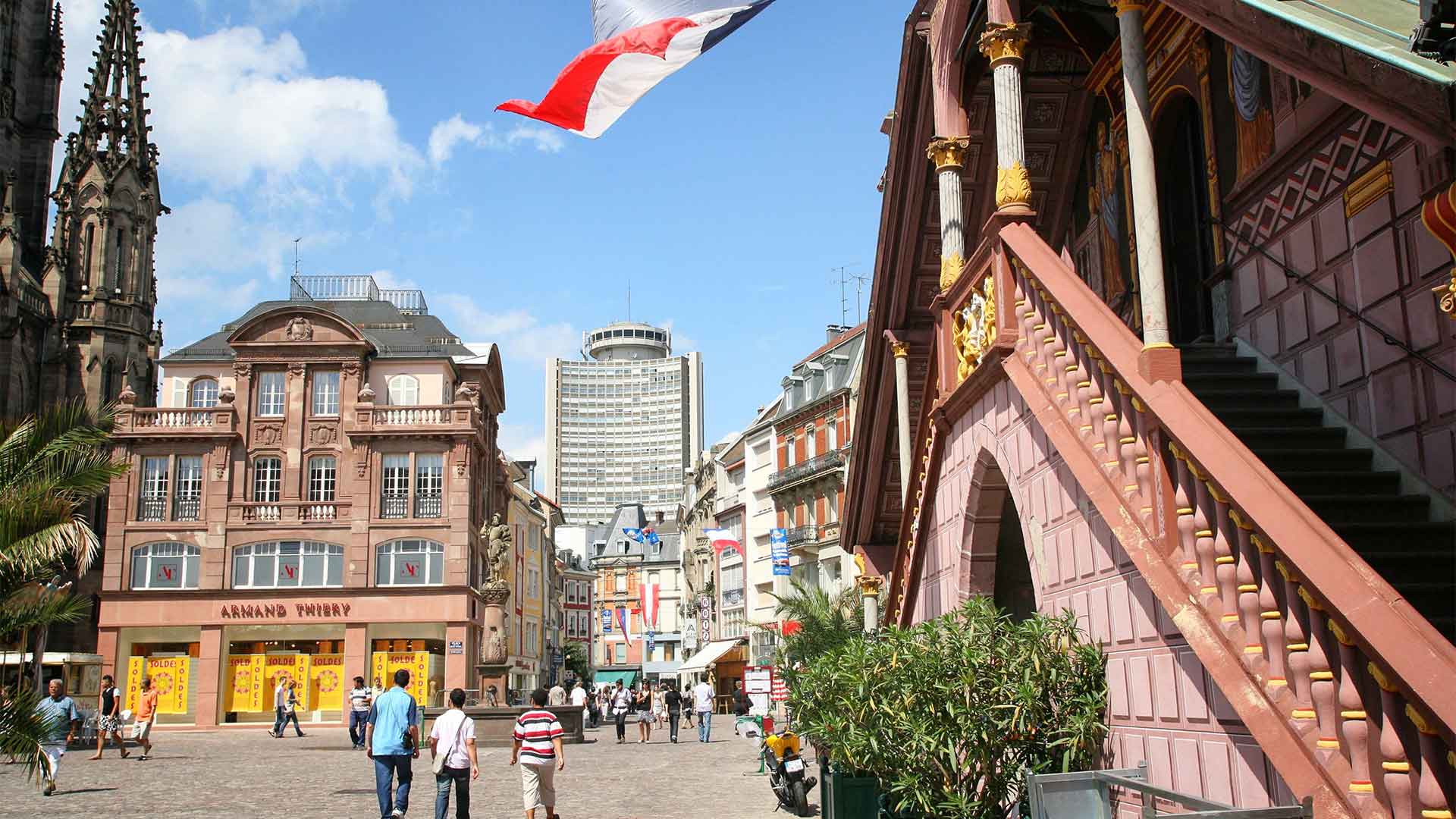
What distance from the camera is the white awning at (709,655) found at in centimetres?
6638

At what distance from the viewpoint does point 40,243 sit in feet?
181

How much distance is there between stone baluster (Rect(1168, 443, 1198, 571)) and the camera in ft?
19.9

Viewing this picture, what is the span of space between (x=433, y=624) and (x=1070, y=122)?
37.7 metres

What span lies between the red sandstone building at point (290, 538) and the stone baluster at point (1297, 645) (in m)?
43.2

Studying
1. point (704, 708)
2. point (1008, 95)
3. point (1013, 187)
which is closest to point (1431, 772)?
point (1013, 187)

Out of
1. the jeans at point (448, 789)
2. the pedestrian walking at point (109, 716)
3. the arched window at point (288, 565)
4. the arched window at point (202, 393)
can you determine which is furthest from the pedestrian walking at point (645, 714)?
the arched window at point (202, 393)

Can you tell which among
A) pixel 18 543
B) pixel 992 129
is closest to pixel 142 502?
pixel 18 543

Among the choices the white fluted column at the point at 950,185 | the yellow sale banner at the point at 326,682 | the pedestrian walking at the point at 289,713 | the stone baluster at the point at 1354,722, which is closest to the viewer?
the stone baluster at the point at 1354,722

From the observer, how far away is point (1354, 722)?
4.64 meters

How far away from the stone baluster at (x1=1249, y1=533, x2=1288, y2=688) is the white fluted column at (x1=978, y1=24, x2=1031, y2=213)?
4.43m

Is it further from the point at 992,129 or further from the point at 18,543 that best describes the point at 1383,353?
the point at 18,543

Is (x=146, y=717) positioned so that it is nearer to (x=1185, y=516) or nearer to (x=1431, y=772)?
(x=1185, y=516)

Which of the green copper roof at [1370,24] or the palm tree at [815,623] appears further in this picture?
the palm tree at [815,623]

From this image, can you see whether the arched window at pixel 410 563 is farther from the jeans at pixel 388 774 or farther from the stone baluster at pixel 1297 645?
the stone baluster at pixel 1297 645
